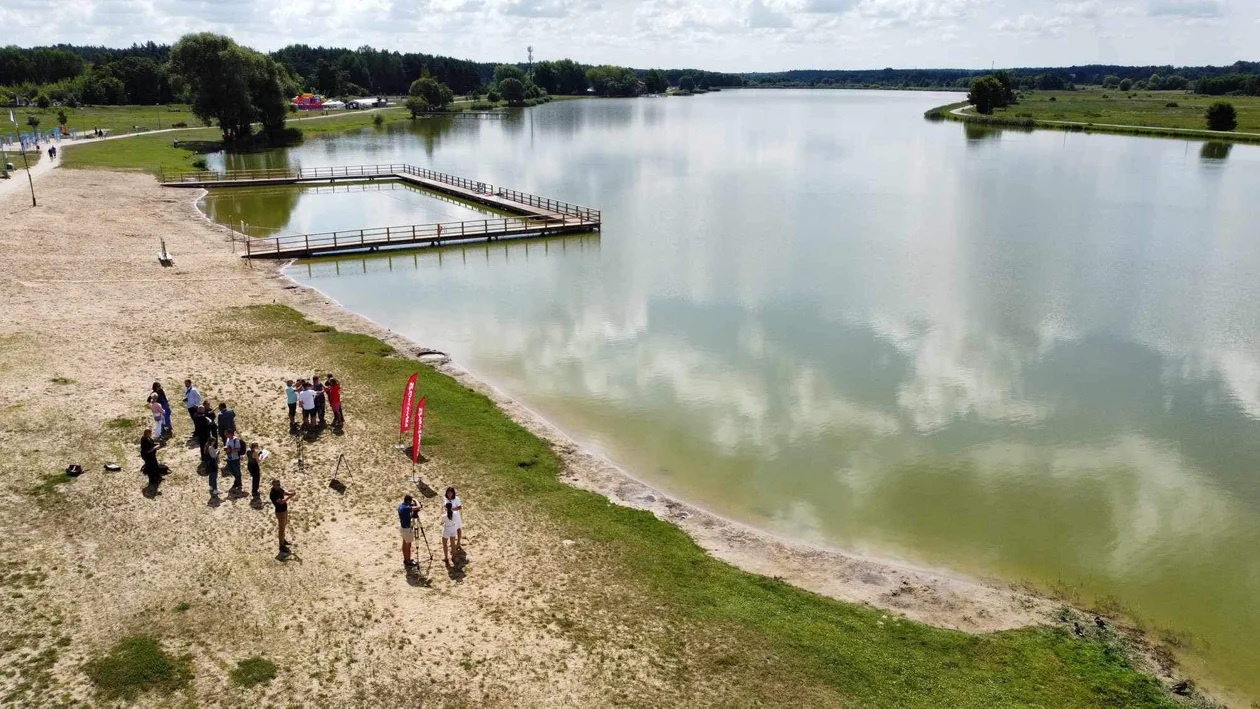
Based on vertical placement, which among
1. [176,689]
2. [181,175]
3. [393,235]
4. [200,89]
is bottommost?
[176,689]

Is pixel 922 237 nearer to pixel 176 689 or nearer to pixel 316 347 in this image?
pixel 316 347

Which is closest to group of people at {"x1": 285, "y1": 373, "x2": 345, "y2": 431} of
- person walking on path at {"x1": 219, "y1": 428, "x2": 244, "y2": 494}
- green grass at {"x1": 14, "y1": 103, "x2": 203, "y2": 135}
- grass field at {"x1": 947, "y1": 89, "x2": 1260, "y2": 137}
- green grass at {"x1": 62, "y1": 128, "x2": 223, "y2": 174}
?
person walking on path at {"x1": 219, "y1": 428, "x2": 244, "y2": 494}

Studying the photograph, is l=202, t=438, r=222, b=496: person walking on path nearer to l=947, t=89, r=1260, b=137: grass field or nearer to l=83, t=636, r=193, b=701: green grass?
l=83, t=636, r=193, b=701: green grass

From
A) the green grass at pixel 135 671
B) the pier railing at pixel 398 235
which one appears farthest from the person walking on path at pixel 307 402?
the pier railing at pixel 398 235

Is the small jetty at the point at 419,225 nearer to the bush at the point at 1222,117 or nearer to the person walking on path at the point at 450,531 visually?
the person walking on path at the point at 450,531

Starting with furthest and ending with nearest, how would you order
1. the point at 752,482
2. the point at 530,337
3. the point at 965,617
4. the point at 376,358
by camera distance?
the point at 530,337 → the point at 376,358 → the point at 752,482 → the point at 965,617

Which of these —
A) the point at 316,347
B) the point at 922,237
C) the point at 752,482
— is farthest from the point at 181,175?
the point at 752,482

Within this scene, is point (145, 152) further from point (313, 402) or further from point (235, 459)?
point (235, 459)
